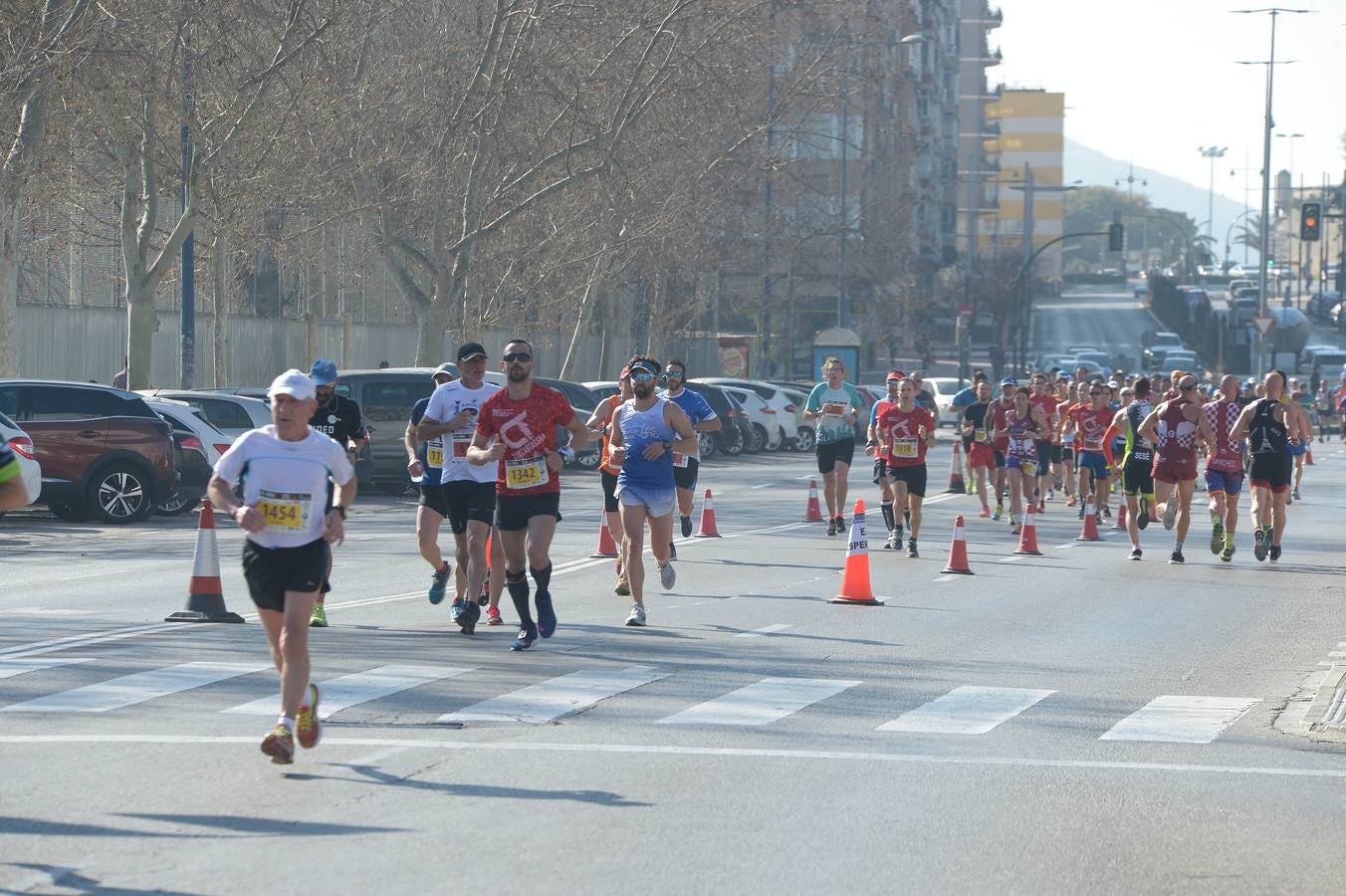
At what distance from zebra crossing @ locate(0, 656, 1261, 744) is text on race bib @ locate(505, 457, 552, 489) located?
124cm

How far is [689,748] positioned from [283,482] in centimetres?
212

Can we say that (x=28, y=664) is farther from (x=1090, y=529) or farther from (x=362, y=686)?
(x=1090, y=529)

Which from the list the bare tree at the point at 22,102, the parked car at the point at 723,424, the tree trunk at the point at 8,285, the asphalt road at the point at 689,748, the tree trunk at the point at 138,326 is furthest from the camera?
the parked car at the point at 723,424

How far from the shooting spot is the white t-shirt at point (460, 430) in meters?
13.1

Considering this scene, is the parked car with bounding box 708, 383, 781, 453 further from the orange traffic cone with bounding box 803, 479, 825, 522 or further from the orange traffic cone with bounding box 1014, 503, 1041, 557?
the orange traffic cone with bounding box 1014, 503, 1041, 557

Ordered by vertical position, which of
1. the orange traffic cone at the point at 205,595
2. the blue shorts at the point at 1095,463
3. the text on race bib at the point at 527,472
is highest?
the text on race bib at the point at 527,472

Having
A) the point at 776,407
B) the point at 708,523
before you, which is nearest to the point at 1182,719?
the point at 708,523

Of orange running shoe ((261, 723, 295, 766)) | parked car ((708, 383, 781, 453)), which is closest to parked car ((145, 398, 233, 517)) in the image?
orange running shoe ((261, 723, 295, 766))

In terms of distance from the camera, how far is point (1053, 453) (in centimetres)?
3025

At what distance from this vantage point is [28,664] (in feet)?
37.1

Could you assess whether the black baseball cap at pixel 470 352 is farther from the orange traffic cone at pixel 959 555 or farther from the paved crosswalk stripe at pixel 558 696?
the orange traffic cone at pixel 959 555

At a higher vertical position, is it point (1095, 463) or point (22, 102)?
point (22, 102)

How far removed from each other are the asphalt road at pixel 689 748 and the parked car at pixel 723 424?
25.3 meters

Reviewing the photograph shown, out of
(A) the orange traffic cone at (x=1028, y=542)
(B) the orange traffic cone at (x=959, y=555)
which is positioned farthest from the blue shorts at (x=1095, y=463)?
(B) the orange traffic cone at (x=959, y=555)
